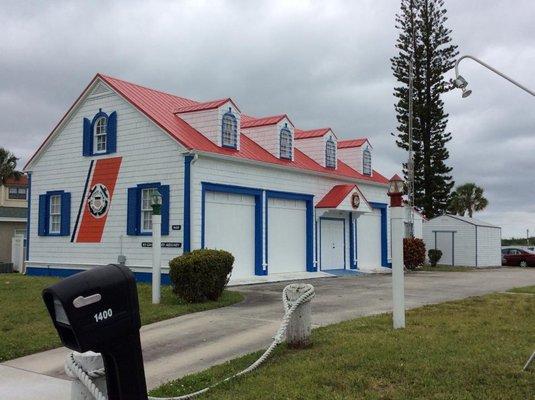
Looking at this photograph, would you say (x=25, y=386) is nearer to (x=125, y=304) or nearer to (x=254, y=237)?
(x=125, y=304)

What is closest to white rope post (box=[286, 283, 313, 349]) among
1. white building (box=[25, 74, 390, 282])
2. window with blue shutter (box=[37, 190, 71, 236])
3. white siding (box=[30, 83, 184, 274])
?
white building (box=[25, 74, 390, 282])

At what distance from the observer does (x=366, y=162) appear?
28047mm

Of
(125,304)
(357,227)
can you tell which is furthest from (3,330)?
(357,227)

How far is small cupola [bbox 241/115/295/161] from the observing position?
22000 millimetres

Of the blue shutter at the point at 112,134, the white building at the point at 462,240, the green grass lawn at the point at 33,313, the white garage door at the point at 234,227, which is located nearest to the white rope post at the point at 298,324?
the green grass lawn at the point at 33,313

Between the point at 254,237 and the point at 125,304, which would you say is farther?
the point at 254,237

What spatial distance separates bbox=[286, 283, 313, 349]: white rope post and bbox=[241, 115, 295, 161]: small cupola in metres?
13.8

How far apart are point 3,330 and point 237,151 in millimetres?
10408

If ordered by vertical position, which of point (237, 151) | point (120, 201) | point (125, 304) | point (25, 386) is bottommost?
point (25, 386)

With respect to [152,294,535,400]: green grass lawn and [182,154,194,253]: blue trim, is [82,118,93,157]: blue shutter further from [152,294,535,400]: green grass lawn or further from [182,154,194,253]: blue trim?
[152,294,535,400]: green grass lawn

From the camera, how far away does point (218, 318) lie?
1192 centimetres

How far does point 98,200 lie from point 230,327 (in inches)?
436

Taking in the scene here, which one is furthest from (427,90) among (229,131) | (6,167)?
(6,167)

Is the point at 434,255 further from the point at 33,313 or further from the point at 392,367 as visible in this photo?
the point at 392,367
